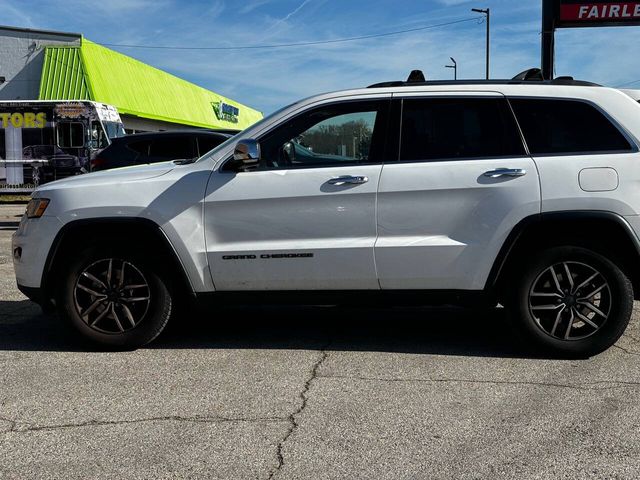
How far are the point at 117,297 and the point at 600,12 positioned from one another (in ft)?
38.7

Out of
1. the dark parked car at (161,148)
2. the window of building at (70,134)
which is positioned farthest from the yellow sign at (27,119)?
the dark parked car at (161,148)

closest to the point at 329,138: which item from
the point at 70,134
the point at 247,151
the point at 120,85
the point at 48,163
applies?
the point at 247,151

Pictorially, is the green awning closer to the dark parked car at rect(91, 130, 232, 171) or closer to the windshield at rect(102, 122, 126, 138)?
the windshield at rect(102, 122, 126, 138)

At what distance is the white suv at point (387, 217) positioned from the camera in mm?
4539

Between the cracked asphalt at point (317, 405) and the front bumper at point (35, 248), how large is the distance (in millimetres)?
589

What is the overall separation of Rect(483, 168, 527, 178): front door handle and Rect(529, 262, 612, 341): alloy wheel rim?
69 centimetres

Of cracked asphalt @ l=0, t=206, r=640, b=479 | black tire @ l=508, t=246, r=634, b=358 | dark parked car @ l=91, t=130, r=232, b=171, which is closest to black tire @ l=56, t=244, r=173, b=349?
cracked asphalt @ l=0, t=206, r=640, b=479

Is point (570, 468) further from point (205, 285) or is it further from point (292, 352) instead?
point (205, 285)

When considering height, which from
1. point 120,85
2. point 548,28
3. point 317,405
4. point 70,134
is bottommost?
point 317,405

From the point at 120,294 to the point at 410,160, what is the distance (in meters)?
2.34

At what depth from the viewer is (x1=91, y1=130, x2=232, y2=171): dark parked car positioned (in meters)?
11.3

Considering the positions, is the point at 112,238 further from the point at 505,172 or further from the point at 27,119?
the point at 27,119

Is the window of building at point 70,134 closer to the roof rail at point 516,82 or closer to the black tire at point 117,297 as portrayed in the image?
the black tire at point 117,297

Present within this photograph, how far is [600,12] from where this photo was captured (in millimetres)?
13023
